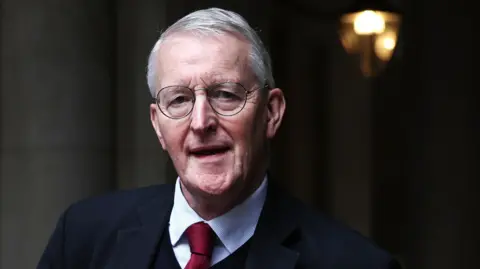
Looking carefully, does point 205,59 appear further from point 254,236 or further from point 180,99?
point 254,236

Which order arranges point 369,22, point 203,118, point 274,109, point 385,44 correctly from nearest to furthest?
1. point 203,118
2. point 274,109
3. point 369,22
4. point 385,44

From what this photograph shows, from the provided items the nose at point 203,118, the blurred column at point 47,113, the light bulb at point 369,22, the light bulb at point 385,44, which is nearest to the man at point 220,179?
the nose at point 203,118

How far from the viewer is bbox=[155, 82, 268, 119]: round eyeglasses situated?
90.5 inches

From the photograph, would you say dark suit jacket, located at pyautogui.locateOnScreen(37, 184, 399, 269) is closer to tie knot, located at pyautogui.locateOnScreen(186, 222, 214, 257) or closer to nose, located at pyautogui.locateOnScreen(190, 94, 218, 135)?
tie knot, located at pyautogui.locateOnScreen(186, 222, 214, 257)

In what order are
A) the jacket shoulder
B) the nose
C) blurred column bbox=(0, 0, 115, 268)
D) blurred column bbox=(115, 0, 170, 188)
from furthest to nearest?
1. blurred column bbox=(115, 0, 170, 188)
2. blurred column bbox=(0, 0, 115, 268)
3. the jacket shoulder
4. the nose

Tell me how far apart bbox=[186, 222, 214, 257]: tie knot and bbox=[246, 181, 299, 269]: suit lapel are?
4.5 inches

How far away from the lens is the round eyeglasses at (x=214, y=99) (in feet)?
7.54

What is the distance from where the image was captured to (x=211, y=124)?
227 centimetres

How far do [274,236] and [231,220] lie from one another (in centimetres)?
13

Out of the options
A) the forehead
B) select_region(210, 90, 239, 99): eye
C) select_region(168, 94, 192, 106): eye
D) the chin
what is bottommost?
the chin

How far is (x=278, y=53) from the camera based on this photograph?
20.9 feet

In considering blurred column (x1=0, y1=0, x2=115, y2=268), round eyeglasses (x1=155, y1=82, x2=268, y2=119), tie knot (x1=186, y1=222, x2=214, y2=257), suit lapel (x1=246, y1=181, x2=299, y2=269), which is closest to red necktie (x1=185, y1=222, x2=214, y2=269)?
tie knot (x1=186, y1=222, x2=214, y2=257)

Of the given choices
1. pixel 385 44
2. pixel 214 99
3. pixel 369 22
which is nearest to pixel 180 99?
pixel 214 99

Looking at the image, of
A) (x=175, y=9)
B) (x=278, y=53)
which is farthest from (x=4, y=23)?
(x=278, y=53)
